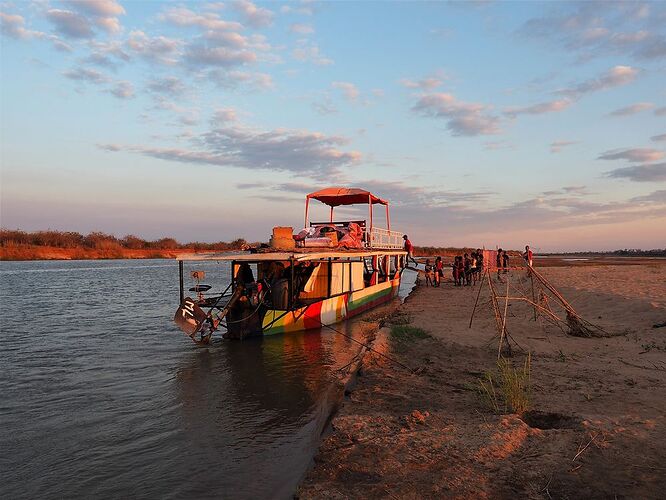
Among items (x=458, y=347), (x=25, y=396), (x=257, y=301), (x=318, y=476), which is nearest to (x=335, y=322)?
(x=257, y=301)

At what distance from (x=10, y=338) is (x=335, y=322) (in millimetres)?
11476

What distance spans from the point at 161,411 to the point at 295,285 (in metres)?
8.29

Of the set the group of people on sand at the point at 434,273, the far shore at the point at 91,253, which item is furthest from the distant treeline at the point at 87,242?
the group of people on sand at the point at 434,273

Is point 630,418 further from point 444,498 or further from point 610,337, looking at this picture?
point 610,337

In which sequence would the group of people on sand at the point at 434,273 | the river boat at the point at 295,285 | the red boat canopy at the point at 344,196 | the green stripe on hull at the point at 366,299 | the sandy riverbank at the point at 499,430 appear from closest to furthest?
the sandy riverbank at the point at 499,430, the river boat at the point at 295,285, the green stripe on hull at the point at 366,299, the red boat canopy at the point at 344,196, the group of people on sand at the point at 434,273

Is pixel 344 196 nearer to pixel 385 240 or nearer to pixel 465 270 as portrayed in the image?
pixel 385 240

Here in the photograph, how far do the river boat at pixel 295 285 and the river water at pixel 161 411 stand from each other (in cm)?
71

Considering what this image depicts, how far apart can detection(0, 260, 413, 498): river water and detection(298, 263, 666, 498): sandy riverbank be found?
38.4 inches

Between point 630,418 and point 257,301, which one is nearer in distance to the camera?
point 630,418

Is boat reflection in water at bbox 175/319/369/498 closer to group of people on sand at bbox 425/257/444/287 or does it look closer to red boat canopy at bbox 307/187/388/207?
red boat canopy at bbox 307/187/388/207

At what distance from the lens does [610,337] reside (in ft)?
38.7

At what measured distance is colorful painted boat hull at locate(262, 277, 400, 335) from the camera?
48.3 feet

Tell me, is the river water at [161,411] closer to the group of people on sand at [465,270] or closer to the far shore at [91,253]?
the group of people on sand at [465,270]

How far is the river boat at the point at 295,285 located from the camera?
1359cm
